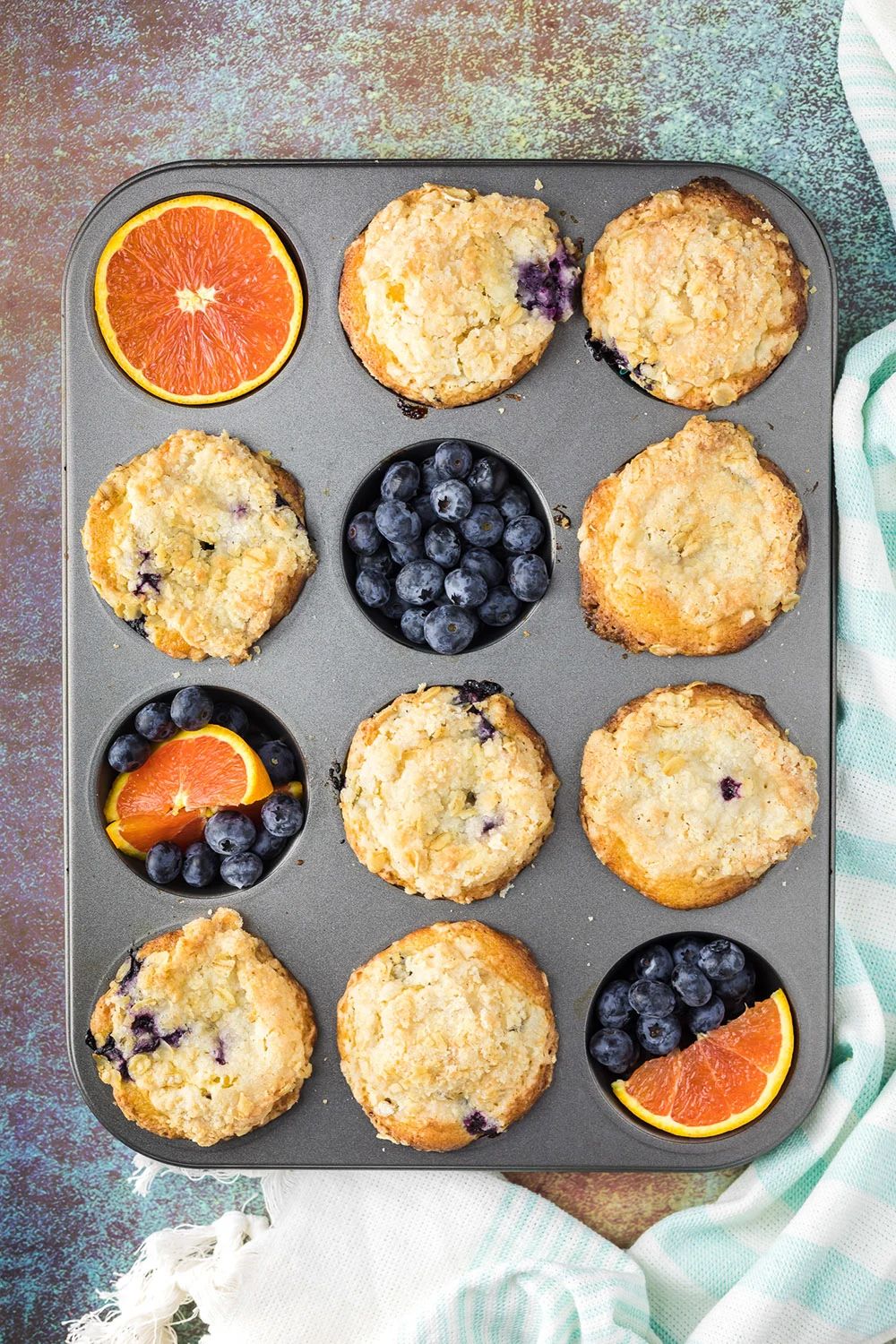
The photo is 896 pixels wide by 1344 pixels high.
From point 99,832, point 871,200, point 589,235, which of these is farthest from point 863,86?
point 99,832

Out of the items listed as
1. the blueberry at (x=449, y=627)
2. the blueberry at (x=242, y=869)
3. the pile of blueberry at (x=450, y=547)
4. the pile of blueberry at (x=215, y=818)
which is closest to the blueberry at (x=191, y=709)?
the pile of blueberry at (x=215, y=818)

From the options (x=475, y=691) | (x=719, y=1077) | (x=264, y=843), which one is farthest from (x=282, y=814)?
(x=719, y=1077)

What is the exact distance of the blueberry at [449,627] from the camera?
8.91 ft

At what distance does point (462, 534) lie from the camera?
2777 mm

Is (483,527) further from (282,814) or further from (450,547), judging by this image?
(282,814)

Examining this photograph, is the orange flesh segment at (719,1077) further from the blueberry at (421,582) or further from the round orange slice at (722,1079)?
the blueberry at (421,582)

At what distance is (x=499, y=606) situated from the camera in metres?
2.76

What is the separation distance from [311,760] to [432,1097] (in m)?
0.89

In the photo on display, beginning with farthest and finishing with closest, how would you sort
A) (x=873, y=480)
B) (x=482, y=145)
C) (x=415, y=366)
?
1. (x=482, y=145)
2. (x=873, y=480)
3. (x=415, y=366)

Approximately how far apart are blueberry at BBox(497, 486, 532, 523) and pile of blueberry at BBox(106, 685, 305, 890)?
855mm

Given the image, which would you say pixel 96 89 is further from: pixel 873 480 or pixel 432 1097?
Answer: pixel 432 1097

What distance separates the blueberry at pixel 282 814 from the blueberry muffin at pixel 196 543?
0.40 m

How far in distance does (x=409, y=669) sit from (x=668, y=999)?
106cm

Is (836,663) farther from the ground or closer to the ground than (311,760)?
farther from the ground
